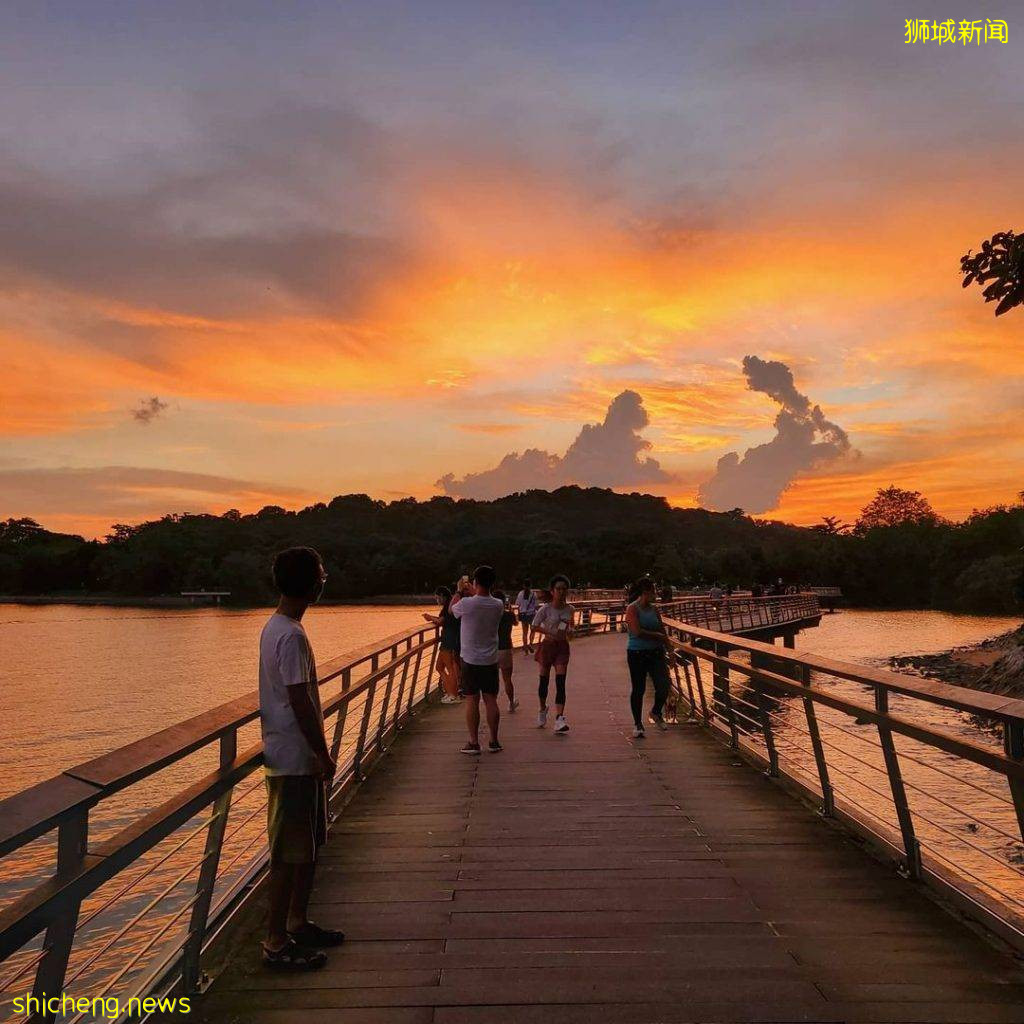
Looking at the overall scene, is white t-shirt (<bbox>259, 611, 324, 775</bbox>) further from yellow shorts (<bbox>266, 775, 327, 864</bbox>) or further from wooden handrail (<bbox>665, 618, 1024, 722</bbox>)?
wooden handrail (<bbox>665, 618, 1024, 722</bbox>)

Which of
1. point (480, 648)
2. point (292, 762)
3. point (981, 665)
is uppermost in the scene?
point (480, 648)

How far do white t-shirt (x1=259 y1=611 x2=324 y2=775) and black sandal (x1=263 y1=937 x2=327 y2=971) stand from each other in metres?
0.67

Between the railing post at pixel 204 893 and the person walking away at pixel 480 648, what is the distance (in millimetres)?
4686

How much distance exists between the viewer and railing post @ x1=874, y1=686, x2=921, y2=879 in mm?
4844

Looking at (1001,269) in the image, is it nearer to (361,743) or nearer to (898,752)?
(898,752)

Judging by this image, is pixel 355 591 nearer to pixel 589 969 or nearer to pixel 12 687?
pixel 12 687

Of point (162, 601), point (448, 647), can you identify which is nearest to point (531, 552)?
point (162, 601)

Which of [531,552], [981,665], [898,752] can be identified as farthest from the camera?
[531,552]

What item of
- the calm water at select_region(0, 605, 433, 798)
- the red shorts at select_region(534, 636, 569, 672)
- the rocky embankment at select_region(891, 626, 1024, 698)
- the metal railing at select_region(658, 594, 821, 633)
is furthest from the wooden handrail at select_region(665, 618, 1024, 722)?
the rocky embankment at select_region(891, 626, 1024, 698)

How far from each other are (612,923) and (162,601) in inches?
6630

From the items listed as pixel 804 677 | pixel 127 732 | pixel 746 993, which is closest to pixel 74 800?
pixel 746 993

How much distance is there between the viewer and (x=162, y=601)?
162 metres

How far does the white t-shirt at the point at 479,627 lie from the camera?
28.5 feet

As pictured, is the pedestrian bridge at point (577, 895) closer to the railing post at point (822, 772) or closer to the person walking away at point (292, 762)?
the railing post at point (822, 772)
